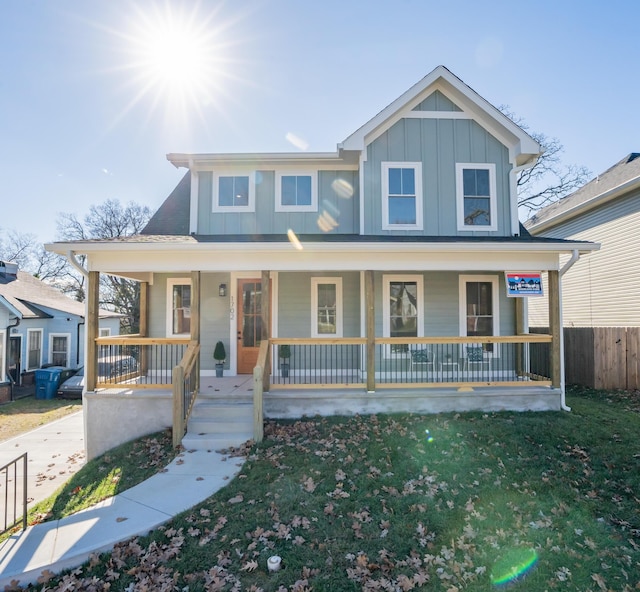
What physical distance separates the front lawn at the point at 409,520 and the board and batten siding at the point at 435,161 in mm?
4855

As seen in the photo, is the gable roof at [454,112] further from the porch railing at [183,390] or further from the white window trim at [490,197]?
the porch railing at [183,390]

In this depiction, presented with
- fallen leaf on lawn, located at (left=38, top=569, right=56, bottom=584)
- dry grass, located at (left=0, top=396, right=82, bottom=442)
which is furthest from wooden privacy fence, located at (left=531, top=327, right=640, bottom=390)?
dry grass, located at (left=0, top=396, right=82, bottom=442)

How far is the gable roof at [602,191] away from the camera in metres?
11.5

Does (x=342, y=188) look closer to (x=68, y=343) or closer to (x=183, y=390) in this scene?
(x=183, y=390)

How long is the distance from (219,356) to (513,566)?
717 cm

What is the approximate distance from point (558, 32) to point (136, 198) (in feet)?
100

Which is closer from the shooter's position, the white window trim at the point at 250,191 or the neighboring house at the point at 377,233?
the neighboring house at the point at 377,233

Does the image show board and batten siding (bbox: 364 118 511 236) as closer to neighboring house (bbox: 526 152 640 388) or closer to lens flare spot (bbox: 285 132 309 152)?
lens flare spot (bbox: 285 132 309 152)

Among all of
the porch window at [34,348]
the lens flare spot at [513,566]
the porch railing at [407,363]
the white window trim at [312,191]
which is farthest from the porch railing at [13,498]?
the porch window at [34,348]

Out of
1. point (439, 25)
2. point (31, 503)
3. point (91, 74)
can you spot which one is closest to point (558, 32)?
point (439, 25)

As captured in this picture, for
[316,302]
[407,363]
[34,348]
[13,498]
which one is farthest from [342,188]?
[34,348]

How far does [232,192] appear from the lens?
9.59 metres

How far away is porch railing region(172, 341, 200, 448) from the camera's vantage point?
20.3 feet

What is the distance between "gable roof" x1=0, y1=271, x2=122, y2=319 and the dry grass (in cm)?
352
